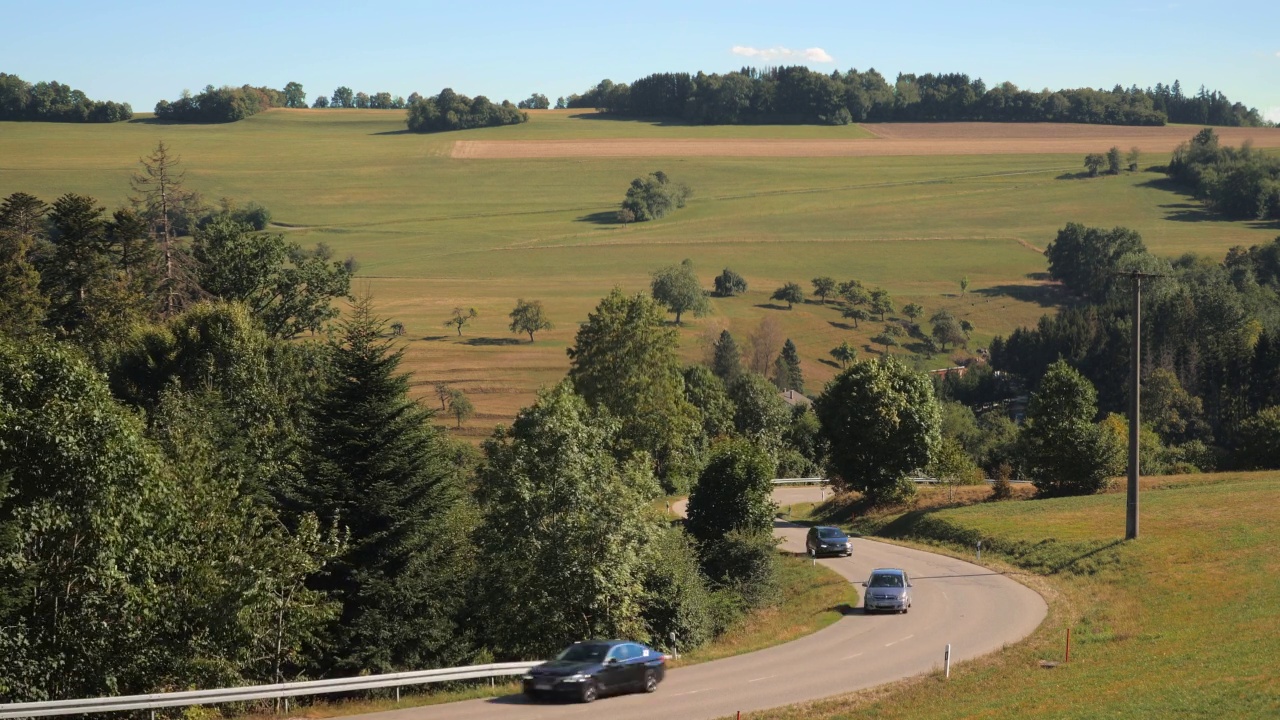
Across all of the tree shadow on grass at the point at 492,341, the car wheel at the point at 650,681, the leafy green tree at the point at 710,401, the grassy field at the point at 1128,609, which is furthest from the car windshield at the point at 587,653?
the tree shadow on grass at the point at 492,341

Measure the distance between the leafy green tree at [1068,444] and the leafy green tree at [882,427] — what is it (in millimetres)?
6127

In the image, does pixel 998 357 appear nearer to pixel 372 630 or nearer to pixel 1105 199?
pixel 1105 199

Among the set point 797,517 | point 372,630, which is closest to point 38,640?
point 372,630

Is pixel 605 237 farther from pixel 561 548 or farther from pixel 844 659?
pixel 844 659

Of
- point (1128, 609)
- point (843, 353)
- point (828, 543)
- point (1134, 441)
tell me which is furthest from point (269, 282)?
point (843, 353)

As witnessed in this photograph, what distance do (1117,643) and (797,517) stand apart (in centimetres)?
4581

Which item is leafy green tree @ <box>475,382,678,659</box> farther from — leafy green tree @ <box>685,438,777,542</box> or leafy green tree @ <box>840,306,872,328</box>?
leafy green tree @ <box>840,306,872,328</box>

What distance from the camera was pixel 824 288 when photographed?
508ft

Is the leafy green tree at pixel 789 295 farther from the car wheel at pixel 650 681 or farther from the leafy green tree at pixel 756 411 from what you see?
the car wheel at pixel 650 681

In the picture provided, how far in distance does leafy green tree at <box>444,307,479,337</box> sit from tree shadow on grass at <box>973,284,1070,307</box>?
→ 66907mm

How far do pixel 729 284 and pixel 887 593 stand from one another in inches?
4505

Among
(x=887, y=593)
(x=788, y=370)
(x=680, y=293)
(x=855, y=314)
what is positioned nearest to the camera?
(x=887, y=593)

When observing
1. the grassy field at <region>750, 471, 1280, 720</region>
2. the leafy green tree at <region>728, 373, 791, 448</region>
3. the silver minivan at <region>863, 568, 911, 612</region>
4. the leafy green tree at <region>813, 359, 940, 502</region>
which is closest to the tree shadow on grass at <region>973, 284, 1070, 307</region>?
the leafy green tree at <region>728, 373, 791, 448</region>

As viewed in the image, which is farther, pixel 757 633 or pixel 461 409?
pixel 461 409
